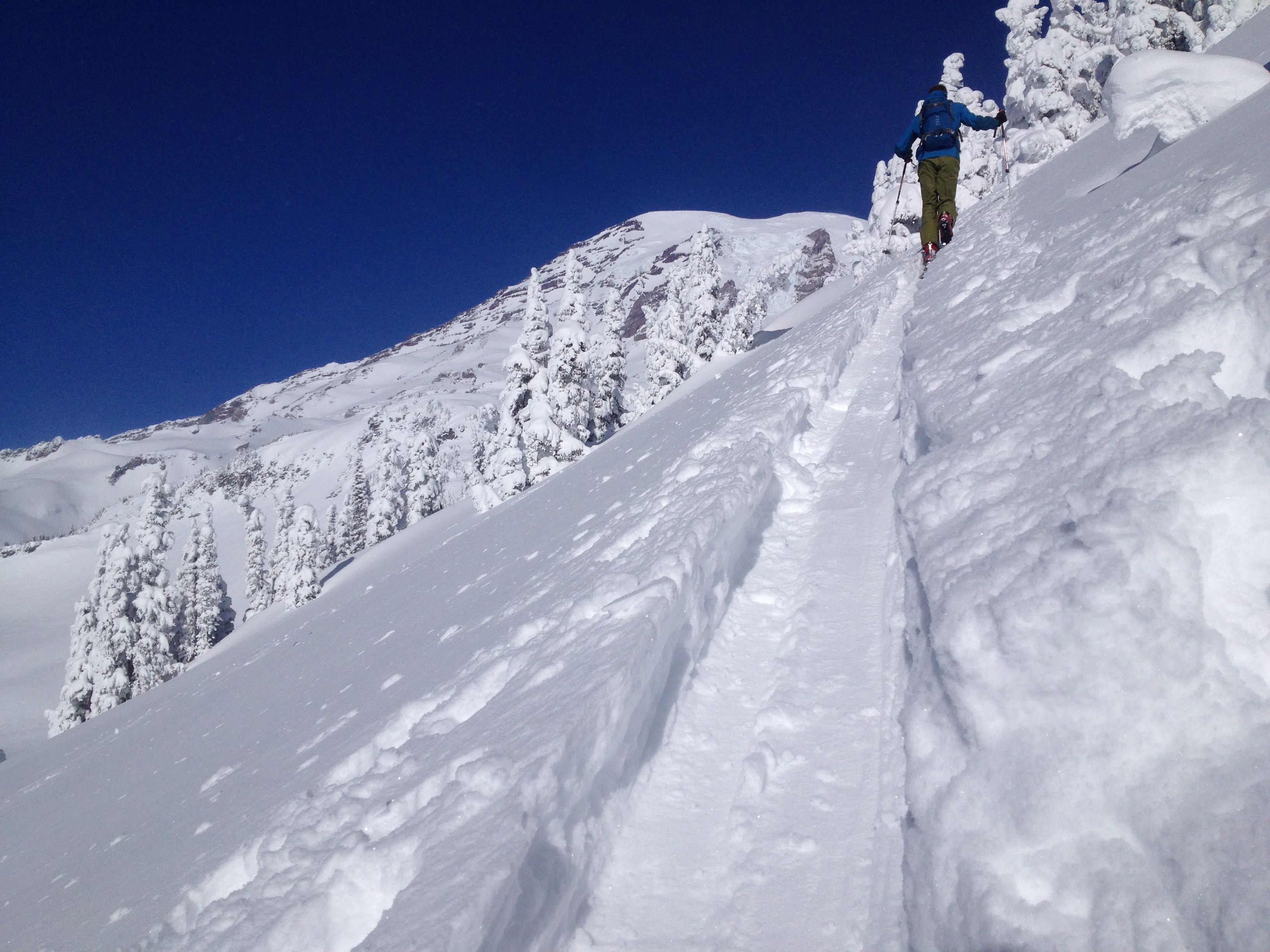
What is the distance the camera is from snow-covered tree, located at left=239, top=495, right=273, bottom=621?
4597 cm

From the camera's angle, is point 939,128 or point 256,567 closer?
point 939,128

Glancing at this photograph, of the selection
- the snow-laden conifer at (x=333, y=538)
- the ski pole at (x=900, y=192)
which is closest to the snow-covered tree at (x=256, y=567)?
the snow-laden conifer at (x=333, y=538)

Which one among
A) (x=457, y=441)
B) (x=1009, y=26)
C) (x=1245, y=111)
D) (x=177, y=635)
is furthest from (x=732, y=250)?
(x=1245, y=111)

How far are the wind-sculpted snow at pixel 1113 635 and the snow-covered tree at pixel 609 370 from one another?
79.5ft

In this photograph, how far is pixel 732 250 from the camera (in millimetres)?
192750

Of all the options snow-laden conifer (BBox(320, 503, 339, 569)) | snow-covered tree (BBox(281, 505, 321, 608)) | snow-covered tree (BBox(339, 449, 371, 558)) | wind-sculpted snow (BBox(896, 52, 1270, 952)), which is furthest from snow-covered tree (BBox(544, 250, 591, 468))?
snow-covered tree (BBox(339, 449, 371, 558))

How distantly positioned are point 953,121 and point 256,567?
54422 mm

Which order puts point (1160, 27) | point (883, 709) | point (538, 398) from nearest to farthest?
point (883, 709), point (1160, 27), point (538, 398)

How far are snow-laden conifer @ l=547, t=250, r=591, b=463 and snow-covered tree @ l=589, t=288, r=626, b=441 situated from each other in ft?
8.48

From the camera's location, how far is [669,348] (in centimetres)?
3347

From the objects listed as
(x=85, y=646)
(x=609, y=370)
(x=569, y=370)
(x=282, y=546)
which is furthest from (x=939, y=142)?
(x=282, y=546)

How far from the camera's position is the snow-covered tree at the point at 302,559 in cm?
3153

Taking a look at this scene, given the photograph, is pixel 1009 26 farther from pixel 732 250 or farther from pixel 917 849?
pixel 732 250

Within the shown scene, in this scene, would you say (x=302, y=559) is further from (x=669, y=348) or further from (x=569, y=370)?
(x=669, y=348)
